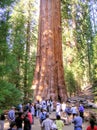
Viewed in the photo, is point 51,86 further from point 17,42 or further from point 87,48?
point 87,48

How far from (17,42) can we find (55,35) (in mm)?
3342

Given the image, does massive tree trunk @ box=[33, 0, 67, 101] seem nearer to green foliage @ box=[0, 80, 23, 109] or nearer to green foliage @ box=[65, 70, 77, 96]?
green foliage @ box=[0, 80, 23, 109]

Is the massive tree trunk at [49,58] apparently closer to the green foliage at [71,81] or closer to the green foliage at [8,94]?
the green foliage at [8,94]

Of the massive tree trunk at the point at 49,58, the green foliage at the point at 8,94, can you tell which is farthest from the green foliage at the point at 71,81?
the green foliage at the point at 8,94

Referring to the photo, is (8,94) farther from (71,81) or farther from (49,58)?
(71,81)

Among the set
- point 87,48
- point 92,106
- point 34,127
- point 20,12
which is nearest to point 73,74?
point 87,48

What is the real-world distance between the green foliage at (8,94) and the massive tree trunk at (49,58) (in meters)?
4.44

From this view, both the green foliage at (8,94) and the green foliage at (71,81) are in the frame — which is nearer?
the green foliage at (8,94)

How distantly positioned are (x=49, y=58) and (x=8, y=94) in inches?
478

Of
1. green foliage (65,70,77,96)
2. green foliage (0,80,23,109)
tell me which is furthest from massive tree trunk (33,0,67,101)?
green foliage (65,70,77,96)

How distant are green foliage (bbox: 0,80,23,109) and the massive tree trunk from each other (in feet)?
14.6

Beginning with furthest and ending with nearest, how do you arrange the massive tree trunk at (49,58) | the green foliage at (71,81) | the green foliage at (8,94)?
the green foliage at (71,81) < the massive tree trunk at (49,58) < the green foliage at (8,94)

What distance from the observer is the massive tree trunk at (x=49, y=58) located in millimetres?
21750

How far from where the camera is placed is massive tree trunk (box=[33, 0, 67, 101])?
2175 centimetres
